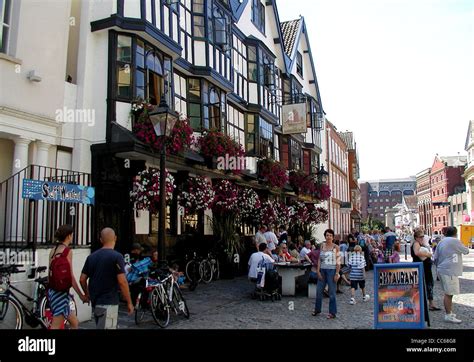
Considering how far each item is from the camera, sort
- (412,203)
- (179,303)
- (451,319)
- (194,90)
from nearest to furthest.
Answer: (451,319) → (179,303) → (194,90) → (412,203)

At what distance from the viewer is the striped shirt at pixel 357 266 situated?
10.5 metres

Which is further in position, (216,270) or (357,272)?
(216,270)

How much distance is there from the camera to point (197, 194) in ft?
41.9

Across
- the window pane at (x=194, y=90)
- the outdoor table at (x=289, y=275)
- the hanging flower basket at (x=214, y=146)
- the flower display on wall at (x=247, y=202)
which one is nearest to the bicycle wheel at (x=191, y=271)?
the outdoor table at (x=289, y=275)

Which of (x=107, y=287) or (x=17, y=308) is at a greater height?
(x=107, y=287)

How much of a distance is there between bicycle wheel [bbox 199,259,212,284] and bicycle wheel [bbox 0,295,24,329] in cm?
770

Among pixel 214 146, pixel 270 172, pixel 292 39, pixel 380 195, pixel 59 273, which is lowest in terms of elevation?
pixel 59 273

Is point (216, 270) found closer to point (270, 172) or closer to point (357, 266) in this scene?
point (357, 266)

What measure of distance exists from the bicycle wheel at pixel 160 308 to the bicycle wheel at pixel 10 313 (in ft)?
7.51

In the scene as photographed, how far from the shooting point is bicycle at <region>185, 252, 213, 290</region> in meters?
12.1

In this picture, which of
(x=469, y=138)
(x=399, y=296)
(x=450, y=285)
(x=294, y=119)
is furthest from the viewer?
(x=294, y=119)

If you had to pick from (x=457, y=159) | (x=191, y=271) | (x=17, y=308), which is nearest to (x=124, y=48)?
(x=191, y=271)

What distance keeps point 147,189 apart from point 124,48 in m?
3.63

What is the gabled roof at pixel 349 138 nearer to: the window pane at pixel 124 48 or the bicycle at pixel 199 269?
the bicycle at pixel 199 269
